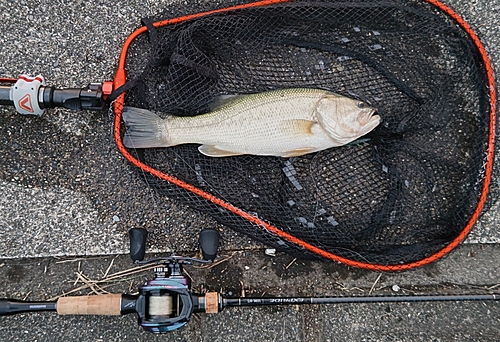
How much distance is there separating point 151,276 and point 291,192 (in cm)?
99

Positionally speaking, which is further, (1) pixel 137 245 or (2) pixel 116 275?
(2) pixel 116 275

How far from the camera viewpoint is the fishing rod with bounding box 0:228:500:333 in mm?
2121

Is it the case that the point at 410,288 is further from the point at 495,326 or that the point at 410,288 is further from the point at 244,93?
the point at 244,93

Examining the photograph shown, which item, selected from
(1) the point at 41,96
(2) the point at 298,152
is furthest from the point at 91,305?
(2) the point at 298,152

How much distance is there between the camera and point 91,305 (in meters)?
2.23

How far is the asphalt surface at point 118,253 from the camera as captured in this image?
2623mm

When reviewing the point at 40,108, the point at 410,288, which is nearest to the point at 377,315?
the point at 410,288

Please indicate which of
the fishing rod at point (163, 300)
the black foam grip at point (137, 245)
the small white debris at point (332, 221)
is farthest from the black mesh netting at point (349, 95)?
the black foam grip at point (137, 245)

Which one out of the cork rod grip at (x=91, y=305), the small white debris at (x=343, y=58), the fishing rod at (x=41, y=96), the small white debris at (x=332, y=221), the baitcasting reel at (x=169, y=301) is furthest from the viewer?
the small white debris at (x=343, y=58)

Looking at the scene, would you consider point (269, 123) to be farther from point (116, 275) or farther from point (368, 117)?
point (116, 275)

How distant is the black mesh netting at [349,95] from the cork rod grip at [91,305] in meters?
0.68

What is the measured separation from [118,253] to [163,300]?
668 millimetres

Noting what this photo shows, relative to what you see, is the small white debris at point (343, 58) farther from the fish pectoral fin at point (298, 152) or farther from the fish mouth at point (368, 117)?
the fish pectoral fin at point (298, 152)

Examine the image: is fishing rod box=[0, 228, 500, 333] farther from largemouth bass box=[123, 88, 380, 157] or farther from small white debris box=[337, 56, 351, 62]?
small white debris box=[337, 56, 351, 62]
